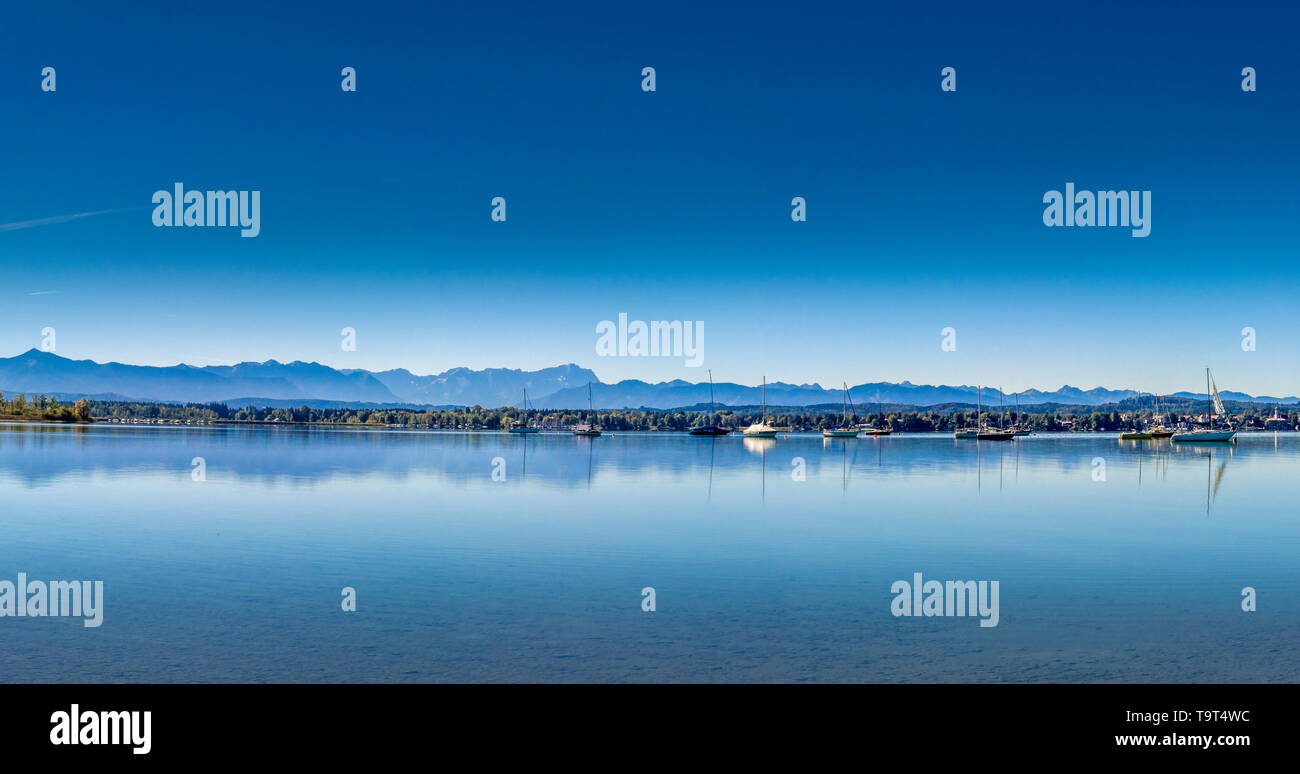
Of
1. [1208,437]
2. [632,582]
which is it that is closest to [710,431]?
[1208,437]

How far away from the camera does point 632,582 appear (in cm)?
1759

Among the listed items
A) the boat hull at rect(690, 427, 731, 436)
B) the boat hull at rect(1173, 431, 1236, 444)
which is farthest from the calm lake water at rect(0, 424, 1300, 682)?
the boat hull at rect(690, 427, 731, 436)

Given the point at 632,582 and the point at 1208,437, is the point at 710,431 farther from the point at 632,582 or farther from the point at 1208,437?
the point at 632,582

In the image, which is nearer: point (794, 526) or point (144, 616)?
point (144, 616)

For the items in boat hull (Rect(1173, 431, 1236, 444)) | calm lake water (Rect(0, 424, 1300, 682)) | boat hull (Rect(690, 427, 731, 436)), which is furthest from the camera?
boat hull (Rect(690, 427, 731, 436))

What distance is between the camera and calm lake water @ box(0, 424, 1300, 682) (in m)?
11.9

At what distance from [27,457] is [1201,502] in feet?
207

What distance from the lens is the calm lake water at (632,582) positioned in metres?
11.9

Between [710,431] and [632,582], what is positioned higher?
[632,582]

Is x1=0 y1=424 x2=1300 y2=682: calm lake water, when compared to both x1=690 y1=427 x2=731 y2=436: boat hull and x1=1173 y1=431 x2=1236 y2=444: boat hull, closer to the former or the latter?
x1=1173 y1=431 x2=1236 y2=444: boat hull

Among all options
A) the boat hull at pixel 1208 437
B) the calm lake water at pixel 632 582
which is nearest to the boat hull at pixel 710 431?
the boat hull at pixel 1208 437
